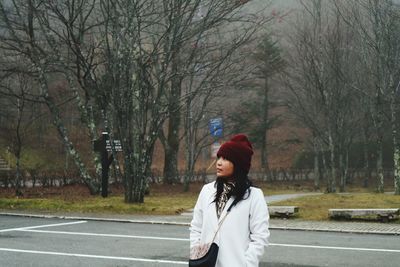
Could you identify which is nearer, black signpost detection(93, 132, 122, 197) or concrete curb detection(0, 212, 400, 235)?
concrete curb detection(0, 212, 400, 235)

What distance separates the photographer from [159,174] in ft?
118

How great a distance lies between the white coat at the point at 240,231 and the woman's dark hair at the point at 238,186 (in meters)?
0.03

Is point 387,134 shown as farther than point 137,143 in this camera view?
Yes

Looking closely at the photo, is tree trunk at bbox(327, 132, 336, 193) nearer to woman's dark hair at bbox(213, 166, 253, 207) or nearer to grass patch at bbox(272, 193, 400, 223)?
grass patch at bbox(272, 193, 400, 223)

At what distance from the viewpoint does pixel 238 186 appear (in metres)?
3.97

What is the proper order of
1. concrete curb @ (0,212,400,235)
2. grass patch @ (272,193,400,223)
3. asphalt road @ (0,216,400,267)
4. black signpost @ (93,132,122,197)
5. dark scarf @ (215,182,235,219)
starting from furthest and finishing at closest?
black signpost @ (93,132,122,197), grass patch @ (272,193,400,223), concrete curb @ (0,212,400,235), asphalt road @ (0,216,400,267), dark scarf @ (215,182,235,219)

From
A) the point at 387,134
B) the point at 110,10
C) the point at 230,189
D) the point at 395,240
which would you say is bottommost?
the point at 395,240

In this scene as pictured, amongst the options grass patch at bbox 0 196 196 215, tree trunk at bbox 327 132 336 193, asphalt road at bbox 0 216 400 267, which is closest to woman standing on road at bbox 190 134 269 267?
asphalt road at bbox 0 216 400 267

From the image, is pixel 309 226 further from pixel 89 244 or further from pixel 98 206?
pixel 98 206

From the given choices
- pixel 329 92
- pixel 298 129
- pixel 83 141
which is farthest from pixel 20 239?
pixel 298 129

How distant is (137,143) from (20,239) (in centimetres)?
733

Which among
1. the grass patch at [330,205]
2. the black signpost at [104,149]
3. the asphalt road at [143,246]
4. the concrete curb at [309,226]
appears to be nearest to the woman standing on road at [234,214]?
the asphalt road at [143,246]

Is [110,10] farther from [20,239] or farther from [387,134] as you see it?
[387,134]

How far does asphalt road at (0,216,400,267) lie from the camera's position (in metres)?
8.93
